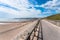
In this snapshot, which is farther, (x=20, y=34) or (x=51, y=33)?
(x=51, y=33)

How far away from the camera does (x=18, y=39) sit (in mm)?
2316

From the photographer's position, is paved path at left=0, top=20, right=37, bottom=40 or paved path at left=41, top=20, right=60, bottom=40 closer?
paved path at left=0, top=20, right=37, bottom=40

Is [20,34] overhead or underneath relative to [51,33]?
overhead

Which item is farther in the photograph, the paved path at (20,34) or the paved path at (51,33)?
the paved path at (51,33)

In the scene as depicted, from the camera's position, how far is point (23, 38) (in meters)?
2.45

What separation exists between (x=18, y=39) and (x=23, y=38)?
0.14 m
